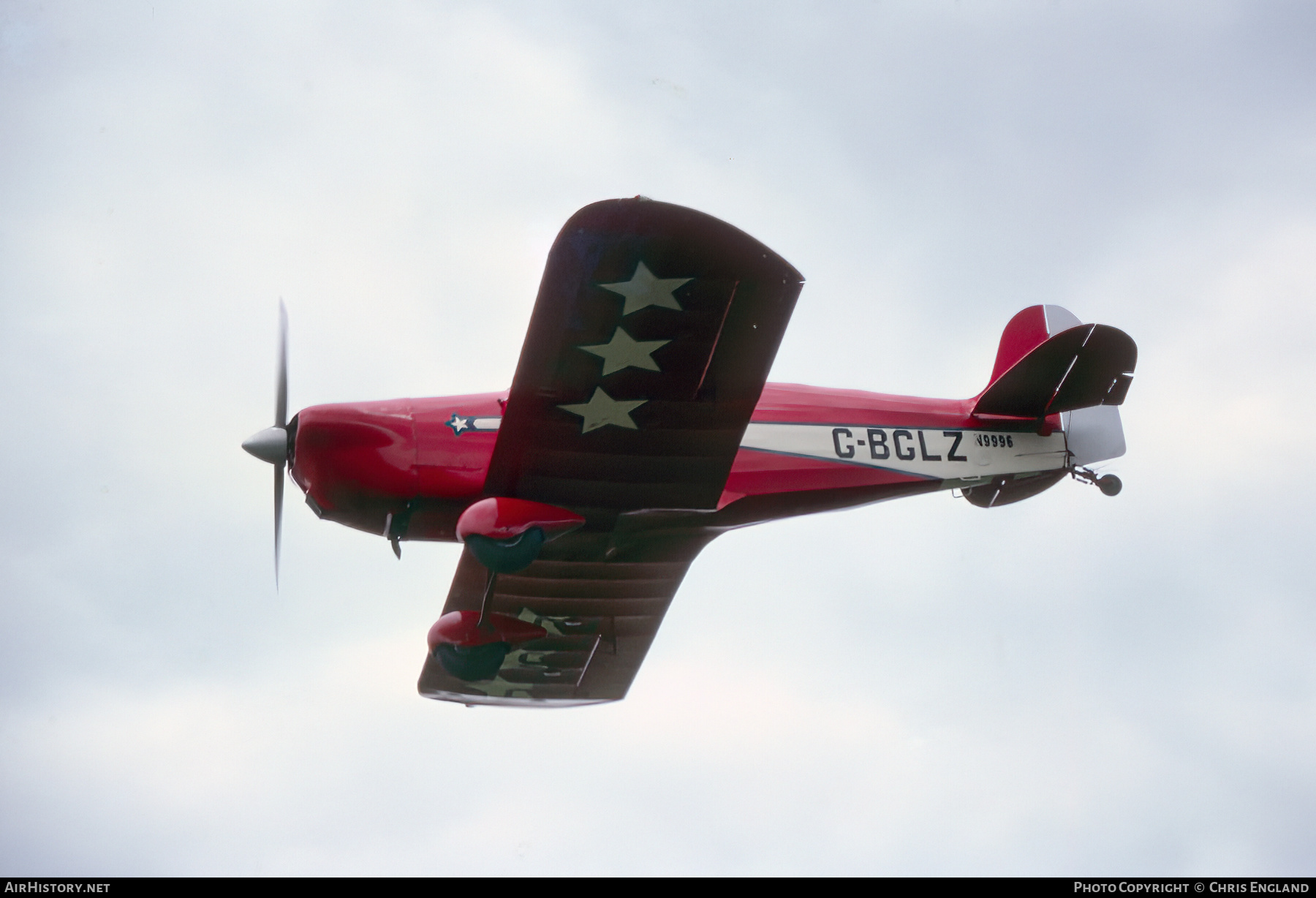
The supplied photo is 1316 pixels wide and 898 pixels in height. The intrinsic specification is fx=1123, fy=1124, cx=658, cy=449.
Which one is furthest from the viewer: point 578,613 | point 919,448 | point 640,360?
point 578,613

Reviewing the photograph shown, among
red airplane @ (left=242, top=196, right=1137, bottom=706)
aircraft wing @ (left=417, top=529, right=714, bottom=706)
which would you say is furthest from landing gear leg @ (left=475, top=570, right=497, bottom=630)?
aircraft wing @ (left=417, top=529, right=714, bottom=706)

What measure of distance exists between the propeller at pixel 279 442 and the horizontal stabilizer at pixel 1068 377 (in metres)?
5.96

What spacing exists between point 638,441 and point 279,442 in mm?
2827

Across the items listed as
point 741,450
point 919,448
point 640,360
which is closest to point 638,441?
point 640,360

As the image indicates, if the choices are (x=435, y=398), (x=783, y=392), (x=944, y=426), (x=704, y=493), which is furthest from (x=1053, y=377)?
(x=435, y=398)

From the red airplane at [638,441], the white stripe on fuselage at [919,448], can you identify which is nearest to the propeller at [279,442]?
the red airplane at [638,441]

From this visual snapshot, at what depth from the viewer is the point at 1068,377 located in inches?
390

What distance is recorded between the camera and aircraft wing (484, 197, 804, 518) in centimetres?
733

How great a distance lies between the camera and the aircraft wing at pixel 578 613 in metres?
10.4

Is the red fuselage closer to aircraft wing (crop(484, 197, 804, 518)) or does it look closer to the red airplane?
the red airplane

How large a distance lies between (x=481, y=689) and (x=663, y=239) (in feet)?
20.5

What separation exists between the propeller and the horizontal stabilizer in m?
5.96

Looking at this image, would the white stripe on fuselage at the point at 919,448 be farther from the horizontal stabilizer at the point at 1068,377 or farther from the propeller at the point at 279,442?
the propeller at the point at 279,442

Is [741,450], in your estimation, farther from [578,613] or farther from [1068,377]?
[1068,377]
